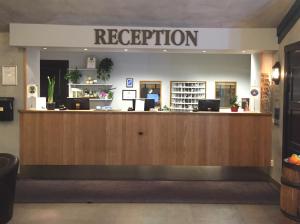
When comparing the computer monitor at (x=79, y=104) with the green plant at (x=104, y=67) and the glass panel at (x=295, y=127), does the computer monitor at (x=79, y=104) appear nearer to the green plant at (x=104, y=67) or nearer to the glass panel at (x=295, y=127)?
the green plant at (x=104, y=67)

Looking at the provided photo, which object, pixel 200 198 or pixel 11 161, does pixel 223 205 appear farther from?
pixel 11 161

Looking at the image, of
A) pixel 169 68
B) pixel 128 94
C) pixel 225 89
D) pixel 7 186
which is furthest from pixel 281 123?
pixel 128 94

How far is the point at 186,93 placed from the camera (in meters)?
10.7

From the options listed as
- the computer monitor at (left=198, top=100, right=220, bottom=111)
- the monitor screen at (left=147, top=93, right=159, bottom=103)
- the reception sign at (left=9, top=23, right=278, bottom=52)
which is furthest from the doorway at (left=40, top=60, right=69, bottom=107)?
Answer: the computer monitor at (left=198, top=100, right=220, bottom=111)

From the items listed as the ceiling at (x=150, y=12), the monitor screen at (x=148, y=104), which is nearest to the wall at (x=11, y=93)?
the ceiling at (x=150, y=12)

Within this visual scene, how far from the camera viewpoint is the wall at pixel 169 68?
1062 cm

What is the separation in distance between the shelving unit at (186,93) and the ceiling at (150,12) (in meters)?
4.57

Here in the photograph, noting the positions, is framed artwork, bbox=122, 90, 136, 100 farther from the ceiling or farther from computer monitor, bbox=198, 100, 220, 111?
the ceiling

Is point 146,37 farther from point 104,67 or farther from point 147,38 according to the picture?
point 104,67

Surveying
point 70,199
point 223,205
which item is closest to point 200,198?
point 223,205

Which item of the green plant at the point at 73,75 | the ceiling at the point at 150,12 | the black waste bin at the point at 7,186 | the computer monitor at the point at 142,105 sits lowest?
the black waste bin at the point at 7,186

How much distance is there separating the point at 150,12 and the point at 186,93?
512 cm

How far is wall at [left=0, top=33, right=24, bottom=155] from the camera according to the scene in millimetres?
6414

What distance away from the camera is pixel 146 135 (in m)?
6.39
